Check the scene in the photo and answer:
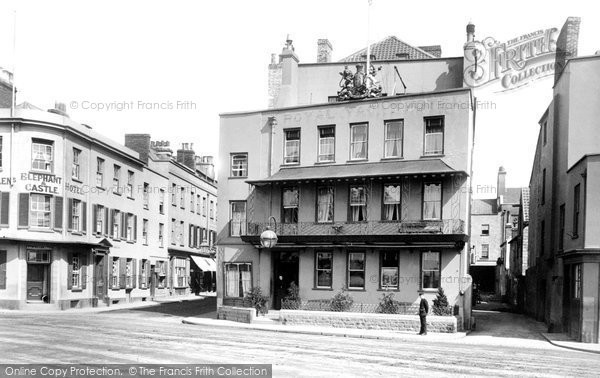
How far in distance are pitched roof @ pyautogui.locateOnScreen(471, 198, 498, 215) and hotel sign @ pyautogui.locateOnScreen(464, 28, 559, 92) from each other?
4309 centimetres

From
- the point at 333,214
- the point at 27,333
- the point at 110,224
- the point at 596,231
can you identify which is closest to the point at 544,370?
the point at 596,231

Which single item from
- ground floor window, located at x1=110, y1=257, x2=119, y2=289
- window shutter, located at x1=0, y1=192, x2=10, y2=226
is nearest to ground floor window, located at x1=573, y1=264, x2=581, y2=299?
window shutter, located at x1=0, y1=192, x2=10, y2=226

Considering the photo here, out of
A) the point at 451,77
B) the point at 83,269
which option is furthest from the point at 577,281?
the point at 83,269

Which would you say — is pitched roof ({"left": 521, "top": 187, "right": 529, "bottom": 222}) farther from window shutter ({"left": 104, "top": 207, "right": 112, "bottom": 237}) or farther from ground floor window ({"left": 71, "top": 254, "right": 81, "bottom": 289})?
ground floor window ({"left": 71, "top": 254, "right": 81, "bottom": 289})

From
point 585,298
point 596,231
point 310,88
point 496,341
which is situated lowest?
point 496,341

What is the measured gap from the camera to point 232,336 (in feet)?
67.2

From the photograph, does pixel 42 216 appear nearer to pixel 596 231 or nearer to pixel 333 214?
pixel 333 214

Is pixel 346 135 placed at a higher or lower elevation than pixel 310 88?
lower

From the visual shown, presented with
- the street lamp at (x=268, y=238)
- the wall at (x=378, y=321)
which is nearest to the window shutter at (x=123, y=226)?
the street lamp at (x=268, y=238)

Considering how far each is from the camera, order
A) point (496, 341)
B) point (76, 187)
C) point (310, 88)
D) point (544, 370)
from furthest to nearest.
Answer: point (310, 88) < point (76, 187) < point (496, 341) < point (544, 370)

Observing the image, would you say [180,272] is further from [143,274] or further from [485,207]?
[485,207]

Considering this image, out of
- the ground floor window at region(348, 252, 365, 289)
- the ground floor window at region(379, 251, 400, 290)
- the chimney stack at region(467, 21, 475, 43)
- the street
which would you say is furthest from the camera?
the chimney stack at region(467, 21, 475, 43)

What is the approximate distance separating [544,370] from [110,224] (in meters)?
32.0

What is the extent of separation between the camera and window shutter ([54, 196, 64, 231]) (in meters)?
34.6
